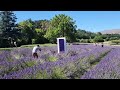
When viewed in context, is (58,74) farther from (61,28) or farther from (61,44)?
(61,28)

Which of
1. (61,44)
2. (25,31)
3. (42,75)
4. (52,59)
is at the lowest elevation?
(52,59)

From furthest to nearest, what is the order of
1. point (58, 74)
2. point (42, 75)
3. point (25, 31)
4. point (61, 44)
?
point (61, 44)
point (25, 31)
point (58, 74)
point (42, 75)

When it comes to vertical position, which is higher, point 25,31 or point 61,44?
point 25,31

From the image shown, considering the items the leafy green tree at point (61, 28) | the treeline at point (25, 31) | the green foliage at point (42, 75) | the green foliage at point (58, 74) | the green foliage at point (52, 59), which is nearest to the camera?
the green foliage at point (42, 75)

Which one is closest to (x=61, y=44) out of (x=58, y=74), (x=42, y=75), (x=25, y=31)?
(x=25, y=31)

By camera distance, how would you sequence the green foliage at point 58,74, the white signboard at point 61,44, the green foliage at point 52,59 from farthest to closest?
the white signboard at point 61,44 < the green foliage at point 52,59 < the green foliage at point 58,74

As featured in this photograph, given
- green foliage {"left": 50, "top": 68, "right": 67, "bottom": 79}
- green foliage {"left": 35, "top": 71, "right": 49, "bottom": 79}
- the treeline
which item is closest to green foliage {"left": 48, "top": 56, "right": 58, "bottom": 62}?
the treeline

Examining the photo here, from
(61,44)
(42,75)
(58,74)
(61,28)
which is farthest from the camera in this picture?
(61,28)

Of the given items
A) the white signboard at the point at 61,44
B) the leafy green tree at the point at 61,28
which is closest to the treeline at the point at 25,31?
the leafy green tree at the point at 61,28

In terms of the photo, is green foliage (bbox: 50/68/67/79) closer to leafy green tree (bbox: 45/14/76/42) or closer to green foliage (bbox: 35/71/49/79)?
green foliage (bbox: 35/71/49/79)

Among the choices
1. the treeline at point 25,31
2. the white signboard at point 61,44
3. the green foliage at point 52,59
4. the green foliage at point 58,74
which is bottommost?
the green foliage at point 52,59

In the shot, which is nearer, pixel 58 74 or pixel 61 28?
pixel 58 74

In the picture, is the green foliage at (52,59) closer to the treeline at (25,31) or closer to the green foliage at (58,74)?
the treeline at (25,31)
